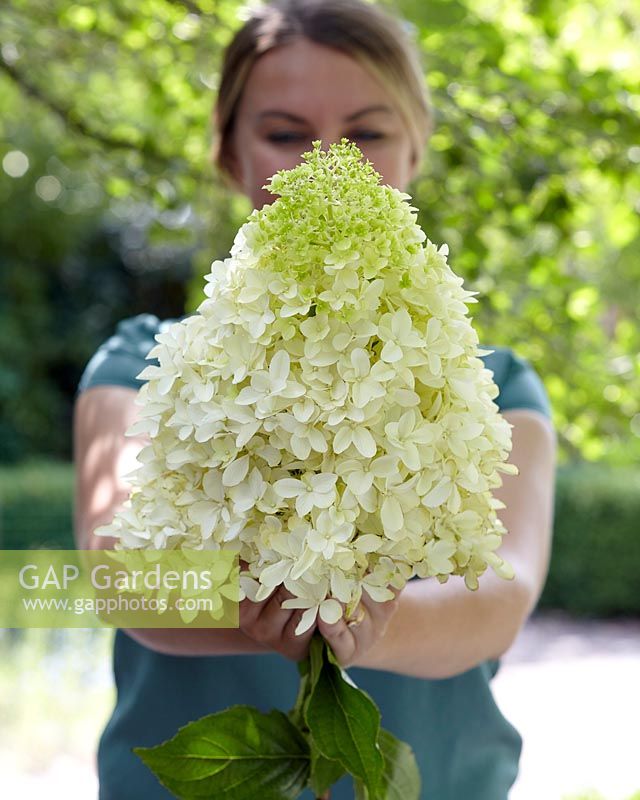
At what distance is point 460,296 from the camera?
0.87 m

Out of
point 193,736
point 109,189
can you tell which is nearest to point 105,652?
point 109,189

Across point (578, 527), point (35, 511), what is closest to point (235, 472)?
point (35, 511)

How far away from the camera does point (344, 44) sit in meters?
1.45

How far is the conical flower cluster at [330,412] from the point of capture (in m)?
0.80

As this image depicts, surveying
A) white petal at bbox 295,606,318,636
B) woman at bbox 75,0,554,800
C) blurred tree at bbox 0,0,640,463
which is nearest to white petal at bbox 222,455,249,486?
white petal at bbox 295,606,318,636

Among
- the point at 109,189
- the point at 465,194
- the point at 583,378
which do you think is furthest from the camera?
the point at 109,189

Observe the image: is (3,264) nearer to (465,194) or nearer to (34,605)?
(465,194)

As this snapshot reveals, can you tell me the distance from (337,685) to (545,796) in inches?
185

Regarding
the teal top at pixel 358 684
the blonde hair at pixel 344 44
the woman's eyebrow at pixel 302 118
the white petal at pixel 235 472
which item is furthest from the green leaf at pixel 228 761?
the blonde hair at pixel 344 44

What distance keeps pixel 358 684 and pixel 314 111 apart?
85cm

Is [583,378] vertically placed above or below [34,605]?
above

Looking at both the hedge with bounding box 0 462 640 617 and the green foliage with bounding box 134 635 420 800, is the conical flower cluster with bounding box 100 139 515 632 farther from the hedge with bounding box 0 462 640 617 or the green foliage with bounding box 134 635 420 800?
the hedge with bounding box 0 462 640 617

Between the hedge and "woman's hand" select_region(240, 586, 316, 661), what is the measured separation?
7968 mm

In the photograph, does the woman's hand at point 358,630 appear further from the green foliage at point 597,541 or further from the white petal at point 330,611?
the green foliage at point 597,541
